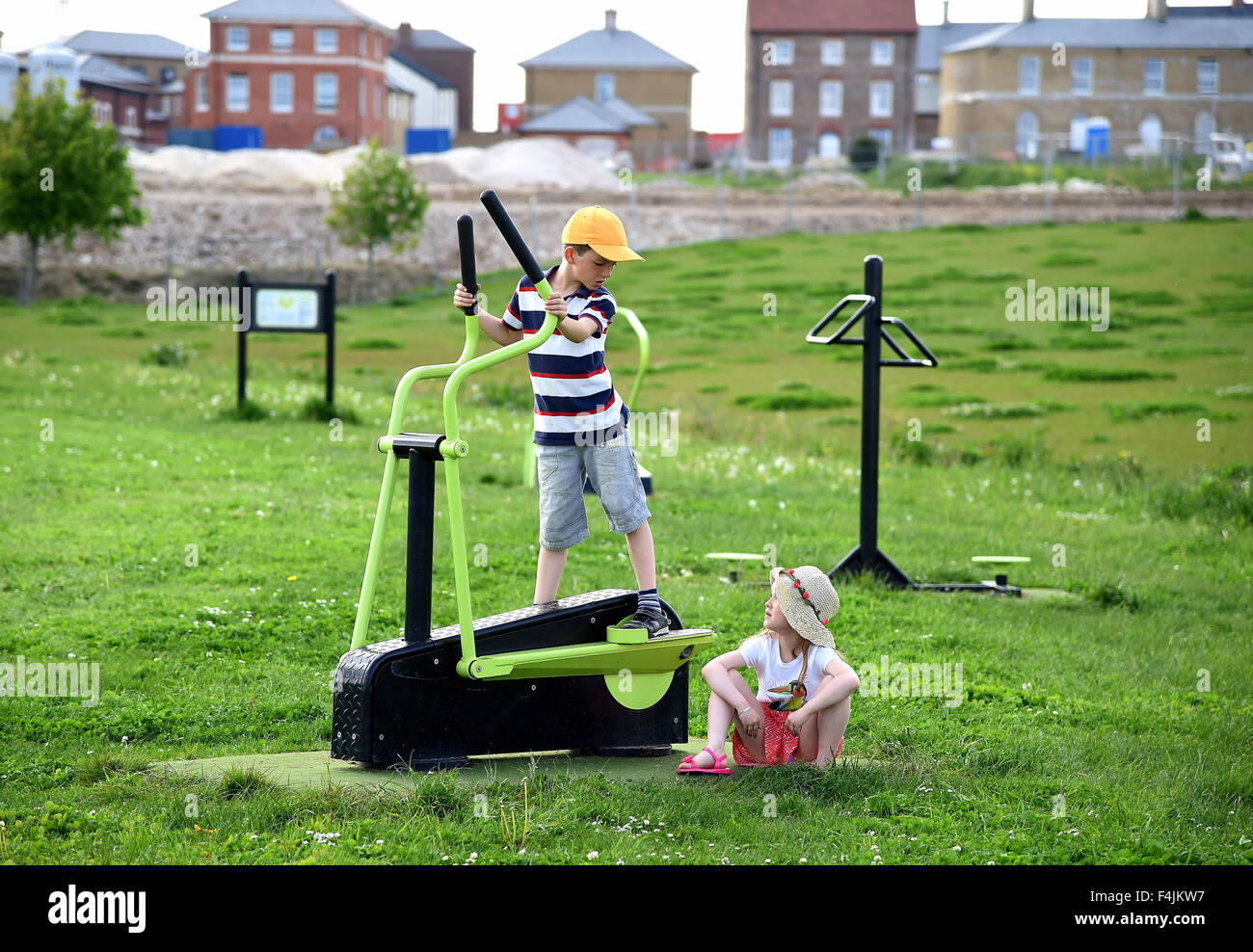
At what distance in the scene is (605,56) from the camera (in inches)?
3142

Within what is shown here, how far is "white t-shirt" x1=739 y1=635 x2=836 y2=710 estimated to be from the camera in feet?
16.7

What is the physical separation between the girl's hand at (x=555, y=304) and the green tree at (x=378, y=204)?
112 ft

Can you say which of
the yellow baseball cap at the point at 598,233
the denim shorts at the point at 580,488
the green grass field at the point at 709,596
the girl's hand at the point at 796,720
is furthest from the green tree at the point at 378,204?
the girl's hand at the point at 796,720

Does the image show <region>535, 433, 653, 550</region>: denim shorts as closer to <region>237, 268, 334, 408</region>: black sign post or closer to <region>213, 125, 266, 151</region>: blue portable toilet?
<region>237, 268, 334, 408</region>: black sign post

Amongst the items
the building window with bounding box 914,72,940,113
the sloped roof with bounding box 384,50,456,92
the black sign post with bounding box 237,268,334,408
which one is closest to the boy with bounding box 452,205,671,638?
the black sign post with bounding box 237,268,334,408

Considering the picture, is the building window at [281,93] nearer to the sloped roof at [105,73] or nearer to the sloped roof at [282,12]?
the sloped roof at [282,12]

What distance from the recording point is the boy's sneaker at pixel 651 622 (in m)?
5.35

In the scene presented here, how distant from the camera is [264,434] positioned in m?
13.9

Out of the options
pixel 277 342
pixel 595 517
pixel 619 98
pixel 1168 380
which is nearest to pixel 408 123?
pixel 619 98

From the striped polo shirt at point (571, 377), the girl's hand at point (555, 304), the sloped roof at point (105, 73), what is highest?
the sloped roof at point (105, 73)

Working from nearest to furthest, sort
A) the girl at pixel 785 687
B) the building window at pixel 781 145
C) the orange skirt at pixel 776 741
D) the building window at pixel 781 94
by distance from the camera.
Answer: the girl at pixel 785 687 → the orange skirt at pixel 776 741 → the building window at pixel 781 145 → the building window at pixel 781 94

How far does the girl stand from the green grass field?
0.65ft

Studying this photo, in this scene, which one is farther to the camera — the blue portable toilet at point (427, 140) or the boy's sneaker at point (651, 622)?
the blue portable toilet at point (427, 140)

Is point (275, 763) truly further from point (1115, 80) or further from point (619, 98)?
point (619, 98)
